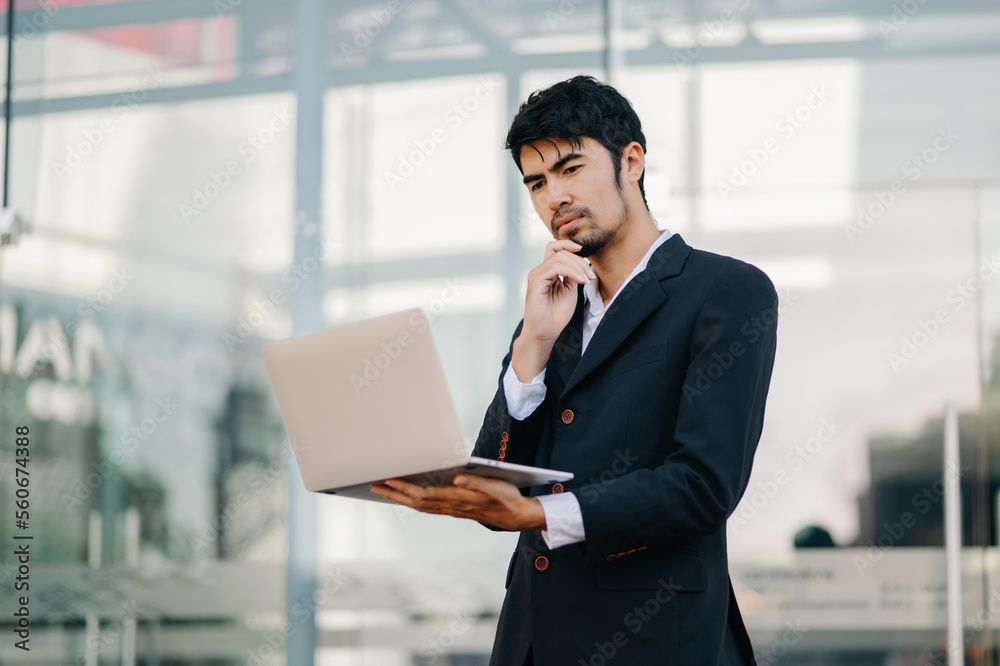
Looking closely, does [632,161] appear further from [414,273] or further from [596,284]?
[414,273]

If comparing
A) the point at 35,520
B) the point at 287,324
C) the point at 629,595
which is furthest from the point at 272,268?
the point at 629,595

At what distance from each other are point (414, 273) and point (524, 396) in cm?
243

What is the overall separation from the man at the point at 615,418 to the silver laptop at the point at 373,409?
63 millimetres

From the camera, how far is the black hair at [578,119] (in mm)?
1818

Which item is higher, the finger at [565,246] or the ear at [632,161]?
the ear at [632,161]

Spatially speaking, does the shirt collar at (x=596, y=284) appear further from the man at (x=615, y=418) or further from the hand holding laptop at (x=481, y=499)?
the hand holding laptop at (x=481, y=499)

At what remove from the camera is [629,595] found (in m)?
1.54

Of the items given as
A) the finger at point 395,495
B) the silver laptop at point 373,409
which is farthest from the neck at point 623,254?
the finger at point 395,495

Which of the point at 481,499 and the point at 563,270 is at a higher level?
the point at 563,270

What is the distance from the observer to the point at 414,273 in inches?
164

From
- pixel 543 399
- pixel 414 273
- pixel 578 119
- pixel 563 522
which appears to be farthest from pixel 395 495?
pixel 414 273

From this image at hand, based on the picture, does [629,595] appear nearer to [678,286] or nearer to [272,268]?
[678,286]

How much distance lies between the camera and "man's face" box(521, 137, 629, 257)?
5.89 feet

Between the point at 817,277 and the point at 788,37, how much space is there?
1.02 meters
